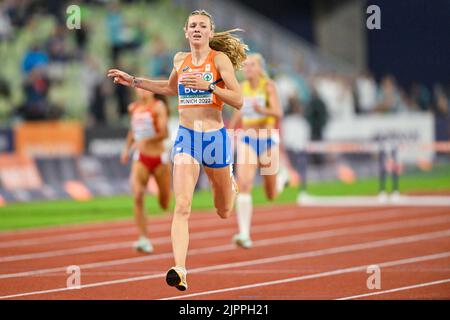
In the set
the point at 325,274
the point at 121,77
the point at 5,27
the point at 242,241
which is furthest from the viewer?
the point at 5,27

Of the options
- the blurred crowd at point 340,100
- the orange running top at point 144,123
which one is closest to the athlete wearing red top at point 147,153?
the orange running top at point 144,123

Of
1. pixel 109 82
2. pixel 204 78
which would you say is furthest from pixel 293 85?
pixel 204 78

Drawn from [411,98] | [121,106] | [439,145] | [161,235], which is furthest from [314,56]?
[161,235]

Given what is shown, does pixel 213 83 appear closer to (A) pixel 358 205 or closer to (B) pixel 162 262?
(B) pixel 162 262

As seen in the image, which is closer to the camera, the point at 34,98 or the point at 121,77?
the point at 121,77

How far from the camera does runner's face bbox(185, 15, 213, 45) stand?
844 centimetres

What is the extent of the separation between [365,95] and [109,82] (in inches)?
357

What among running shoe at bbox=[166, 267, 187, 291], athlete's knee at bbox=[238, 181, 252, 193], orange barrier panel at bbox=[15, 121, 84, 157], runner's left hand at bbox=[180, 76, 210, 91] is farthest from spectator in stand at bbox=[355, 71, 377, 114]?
running shoe at bbox=[166, 267, 187, 291]

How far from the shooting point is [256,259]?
12.0m

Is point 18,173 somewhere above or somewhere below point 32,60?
below

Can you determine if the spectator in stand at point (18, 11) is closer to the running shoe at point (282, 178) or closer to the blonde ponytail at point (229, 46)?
the running shoe at point (282, 178)

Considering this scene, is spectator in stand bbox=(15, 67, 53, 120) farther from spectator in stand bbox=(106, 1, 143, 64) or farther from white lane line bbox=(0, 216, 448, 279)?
white lane line bbox=(0, 216, 448, 279)

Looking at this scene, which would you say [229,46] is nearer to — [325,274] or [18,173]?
[325,274]
